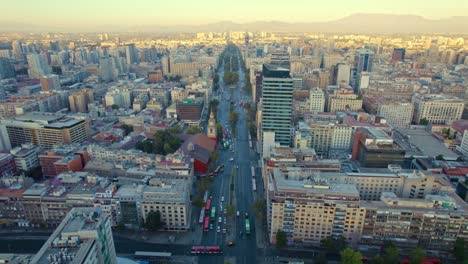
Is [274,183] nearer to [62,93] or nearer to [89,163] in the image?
[89,163]

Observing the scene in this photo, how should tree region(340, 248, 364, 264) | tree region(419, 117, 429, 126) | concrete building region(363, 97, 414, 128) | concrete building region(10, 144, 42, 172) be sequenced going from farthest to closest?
concrete building region(363, 97, 414, 128) < tree region(419, 117, 429, 126) < concrete building region(10, 144, 42, 172) < tree region(340, 248, 364, 264)

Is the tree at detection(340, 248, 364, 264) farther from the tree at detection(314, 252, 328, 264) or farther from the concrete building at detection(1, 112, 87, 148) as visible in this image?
the concrete building at detection(1, 112, 87, 148)

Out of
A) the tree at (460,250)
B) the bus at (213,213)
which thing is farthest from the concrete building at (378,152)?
the bus at (213,213)

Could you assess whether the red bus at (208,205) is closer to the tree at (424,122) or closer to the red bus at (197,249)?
the red bus at (197,249)

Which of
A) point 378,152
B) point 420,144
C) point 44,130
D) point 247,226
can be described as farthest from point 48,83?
point 420,144

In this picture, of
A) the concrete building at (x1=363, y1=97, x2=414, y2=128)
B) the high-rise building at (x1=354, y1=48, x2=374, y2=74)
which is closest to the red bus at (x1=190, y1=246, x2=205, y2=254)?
the concrete building at (x1=363, y1=97, x2=414, y2=128)

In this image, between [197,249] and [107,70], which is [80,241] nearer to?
[197,249]
